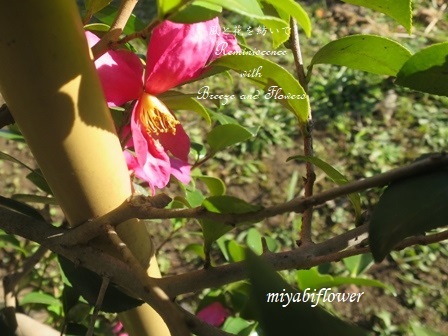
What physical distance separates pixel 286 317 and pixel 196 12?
0.20 meters

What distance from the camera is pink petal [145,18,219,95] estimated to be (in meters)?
0.49

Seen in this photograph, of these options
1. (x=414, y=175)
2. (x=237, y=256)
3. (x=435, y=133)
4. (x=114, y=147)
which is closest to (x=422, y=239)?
(x=414, y=175)

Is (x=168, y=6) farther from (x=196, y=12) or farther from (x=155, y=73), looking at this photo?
(x=155, y=73)

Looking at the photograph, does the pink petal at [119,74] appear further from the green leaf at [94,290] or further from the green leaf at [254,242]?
the green leaf at [254,242]

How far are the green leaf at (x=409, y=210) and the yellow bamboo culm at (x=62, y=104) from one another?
0.20 m

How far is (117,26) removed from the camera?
428 mm

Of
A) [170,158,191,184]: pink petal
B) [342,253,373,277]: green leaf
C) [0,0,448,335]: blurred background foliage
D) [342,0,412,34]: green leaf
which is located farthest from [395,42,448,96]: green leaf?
[0,0,448,335]: blurred background foliage

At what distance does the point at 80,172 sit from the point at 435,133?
197cm

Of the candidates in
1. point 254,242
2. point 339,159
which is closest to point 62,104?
point 254,242

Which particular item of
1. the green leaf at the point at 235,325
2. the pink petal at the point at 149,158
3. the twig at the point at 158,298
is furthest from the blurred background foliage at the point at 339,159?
the twig at the point at 158,298

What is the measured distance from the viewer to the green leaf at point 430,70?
→ 0.39 meters

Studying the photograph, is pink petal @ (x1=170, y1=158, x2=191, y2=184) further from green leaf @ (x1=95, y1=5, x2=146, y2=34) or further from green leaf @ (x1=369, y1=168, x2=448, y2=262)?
green leaf @ (x1=369, y1=168, x2=448, y2=262)

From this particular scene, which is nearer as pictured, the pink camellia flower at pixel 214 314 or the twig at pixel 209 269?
the twig at pixel 209 269

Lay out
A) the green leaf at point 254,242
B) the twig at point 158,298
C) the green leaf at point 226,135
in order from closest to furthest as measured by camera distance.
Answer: the twig at point 158,298
the green leaf at point 226,135
the green leaf at point 254,242
